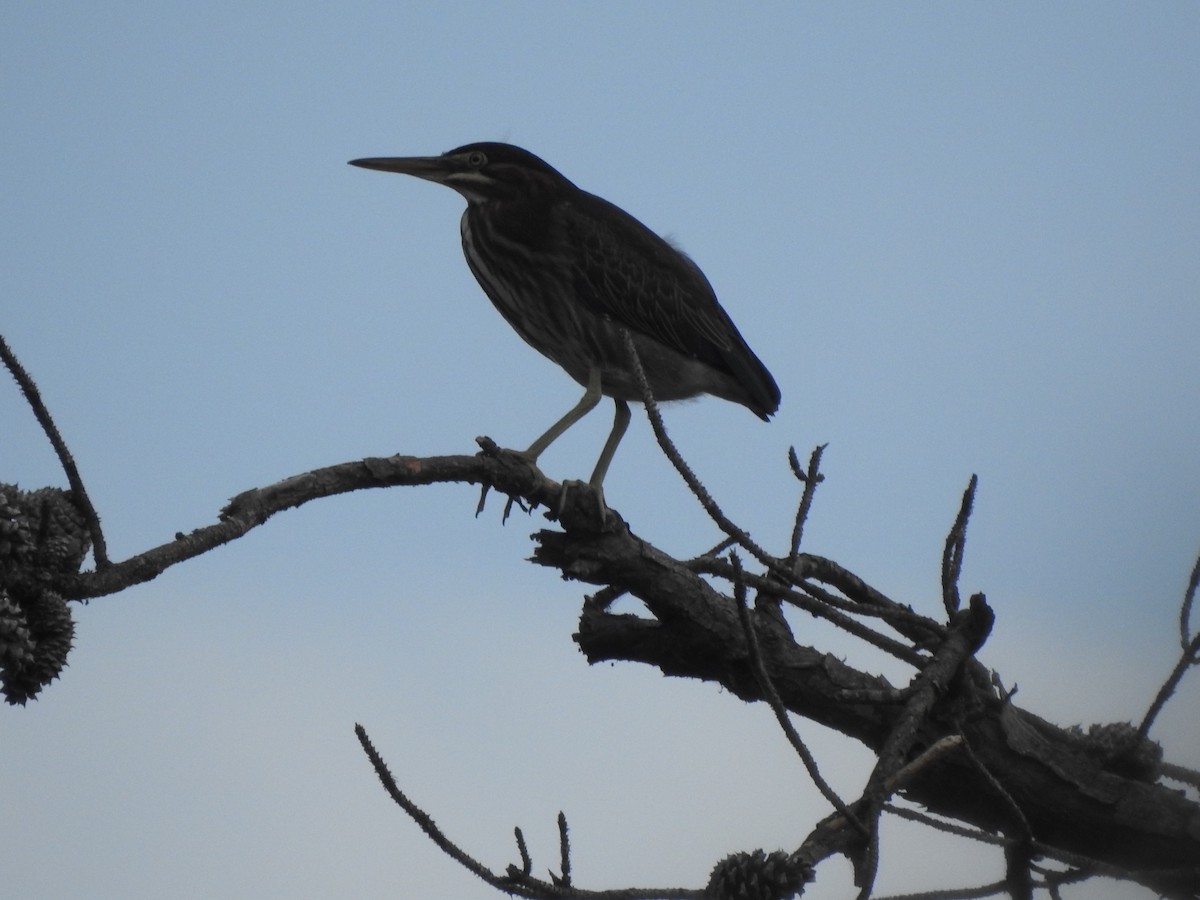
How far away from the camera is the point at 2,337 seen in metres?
2.14

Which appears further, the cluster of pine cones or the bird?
the bird

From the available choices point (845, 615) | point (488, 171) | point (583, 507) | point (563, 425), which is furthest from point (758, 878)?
point (488, 171)

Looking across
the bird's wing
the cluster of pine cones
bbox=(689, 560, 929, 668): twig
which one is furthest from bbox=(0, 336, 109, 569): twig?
the bird's wing

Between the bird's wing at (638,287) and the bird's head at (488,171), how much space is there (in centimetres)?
22

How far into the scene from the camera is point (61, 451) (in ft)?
7.17

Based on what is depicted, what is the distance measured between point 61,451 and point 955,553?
210 cm

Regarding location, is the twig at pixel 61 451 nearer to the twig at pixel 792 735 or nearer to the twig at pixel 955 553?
the twig at pixel 792 735

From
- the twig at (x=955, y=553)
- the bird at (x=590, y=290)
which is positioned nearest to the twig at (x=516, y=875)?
the twig at (x=955, y=553)

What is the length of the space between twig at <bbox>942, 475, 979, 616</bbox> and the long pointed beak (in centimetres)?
414

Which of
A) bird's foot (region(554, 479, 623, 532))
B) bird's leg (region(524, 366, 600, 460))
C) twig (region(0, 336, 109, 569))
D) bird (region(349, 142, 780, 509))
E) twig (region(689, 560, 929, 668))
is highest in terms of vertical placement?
bird (region(349, 142, 780, 509))

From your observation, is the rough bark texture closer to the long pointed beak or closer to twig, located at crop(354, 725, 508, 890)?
twig, located at crop(354, 725, 508, 890)

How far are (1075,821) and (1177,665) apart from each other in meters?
0.88

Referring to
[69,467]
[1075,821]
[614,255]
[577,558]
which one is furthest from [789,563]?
[614,255]

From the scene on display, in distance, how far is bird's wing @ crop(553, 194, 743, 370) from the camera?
625 centimetres
